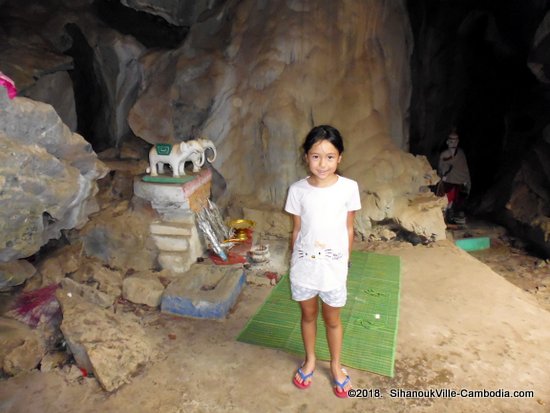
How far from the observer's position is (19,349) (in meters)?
3.42

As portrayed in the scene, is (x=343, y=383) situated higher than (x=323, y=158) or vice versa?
(x=323, y=158)

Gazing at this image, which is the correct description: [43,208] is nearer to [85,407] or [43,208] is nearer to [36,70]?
[85,407]

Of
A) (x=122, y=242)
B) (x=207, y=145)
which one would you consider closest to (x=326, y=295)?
(x=122, y=242)

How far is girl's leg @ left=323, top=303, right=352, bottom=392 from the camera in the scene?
2.92 metres

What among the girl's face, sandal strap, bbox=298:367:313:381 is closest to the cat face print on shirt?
the girl's face

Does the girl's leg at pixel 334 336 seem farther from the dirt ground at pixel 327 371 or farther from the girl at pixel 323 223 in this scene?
the dirt ground at pixel 327 371

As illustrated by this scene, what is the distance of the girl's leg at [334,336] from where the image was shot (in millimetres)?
2924

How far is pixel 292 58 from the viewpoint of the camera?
622cm

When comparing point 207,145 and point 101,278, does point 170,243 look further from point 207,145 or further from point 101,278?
point 207,145

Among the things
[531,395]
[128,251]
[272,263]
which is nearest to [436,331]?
[531,395]

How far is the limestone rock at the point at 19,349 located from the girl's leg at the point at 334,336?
264cm

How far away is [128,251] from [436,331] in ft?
12.4

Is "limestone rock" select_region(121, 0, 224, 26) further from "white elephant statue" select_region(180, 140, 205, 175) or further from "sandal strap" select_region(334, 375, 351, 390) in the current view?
"sandal strap" select_region(334, 375, 351, 390)

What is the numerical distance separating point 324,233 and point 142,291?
2.62 meters
